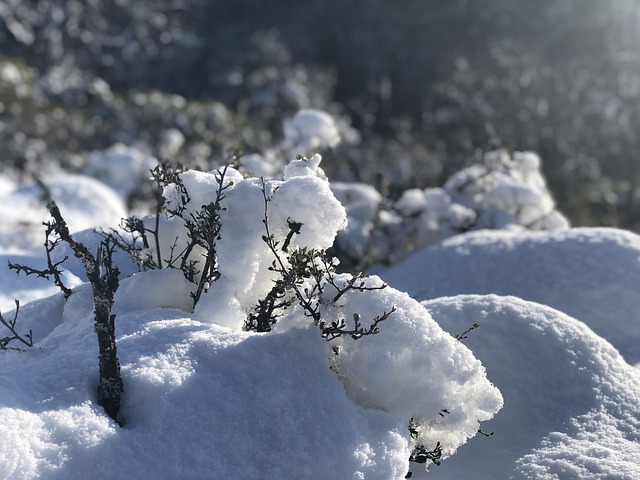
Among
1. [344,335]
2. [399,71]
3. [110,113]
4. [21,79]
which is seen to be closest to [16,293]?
[344,335]

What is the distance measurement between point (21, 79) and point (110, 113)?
3.21m

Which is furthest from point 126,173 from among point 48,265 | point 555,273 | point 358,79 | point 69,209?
point 358,79

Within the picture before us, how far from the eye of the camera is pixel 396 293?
129 inches

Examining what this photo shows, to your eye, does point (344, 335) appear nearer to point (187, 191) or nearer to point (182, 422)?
point (182, 422)

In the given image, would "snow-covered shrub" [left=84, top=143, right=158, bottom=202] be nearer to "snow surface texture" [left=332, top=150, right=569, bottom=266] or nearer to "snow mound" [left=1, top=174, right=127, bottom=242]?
"snow mound" [left=1, top=174, right=127, bottom=242]

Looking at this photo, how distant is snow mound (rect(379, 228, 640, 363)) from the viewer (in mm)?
5750

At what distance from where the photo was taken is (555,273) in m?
6.17

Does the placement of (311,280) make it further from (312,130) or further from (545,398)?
(312,130)

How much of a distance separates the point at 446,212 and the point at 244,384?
21.1ft

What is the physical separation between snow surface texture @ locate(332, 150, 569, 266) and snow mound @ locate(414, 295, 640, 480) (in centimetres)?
419

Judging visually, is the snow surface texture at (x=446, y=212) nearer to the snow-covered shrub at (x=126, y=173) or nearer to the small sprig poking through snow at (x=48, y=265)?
the small sprig poking through snow at (x=48, y=265)

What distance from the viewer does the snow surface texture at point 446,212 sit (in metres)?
8.80

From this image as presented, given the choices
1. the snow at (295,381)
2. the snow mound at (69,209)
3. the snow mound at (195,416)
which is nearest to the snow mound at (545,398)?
the snow at (295,381)

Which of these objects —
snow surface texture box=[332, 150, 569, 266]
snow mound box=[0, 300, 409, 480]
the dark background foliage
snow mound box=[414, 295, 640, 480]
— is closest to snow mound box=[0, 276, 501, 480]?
snow mound box=[0, 300, 409, 480]
